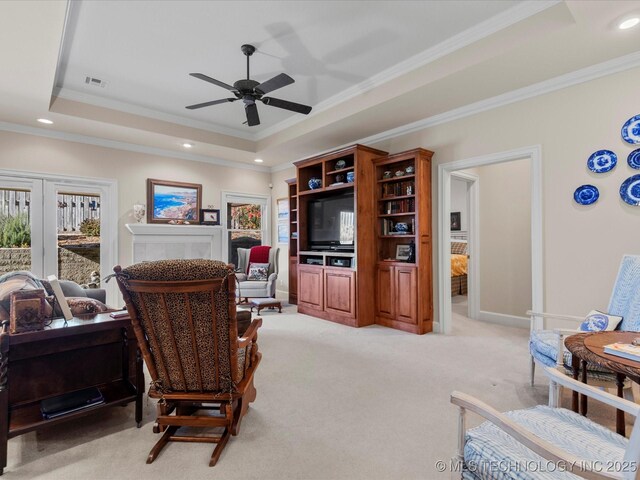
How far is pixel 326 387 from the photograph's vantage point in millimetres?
2588

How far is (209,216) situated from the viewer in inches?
243

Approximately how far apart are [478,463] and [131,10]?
12.3 ft

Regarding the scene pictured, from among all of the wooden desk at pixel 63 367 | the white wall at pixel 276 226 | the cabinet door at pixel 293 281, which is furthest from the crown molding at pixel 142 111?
the wooden desk at pixel 63 367

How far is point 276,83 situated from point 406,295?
9.39 ft

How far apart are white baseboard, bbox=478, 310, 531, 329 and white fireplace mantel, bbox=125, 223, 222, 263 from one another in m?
4.64

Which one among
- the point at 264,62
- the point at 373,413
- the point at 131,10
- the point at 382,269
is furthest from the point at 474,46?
the point at 373,413

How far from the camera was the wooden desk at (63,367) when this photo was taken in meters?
1.70

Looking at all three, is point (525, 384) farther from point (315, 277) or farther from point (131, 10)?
point (131, 10)

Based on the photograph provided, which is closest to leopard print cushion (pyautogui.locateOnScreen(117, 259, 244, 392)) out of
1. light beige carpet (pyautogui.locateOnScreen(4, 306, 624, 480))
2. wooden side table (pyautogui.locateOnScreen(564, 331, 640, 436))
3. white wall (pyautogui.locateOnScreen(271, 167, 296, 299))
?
light beige carpet (pyautogui.locateOnScreen(4, 306, 624, 480))

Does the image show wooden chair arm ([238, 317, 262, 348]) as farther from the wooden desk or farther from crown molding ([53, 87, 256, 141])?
crown molding ([53, 87, 256, 141])

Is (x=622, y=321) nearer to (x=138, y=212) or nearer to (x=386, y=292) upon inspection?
(x=386, y=292)

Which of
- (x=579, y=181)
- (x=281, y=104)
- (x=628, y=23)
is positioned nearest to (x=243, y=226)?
(x=281, y=104)

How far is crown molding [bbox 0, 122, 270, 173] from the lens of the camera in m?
4.56

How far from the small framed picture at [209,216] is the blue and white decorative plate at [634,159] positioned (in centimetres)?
574
